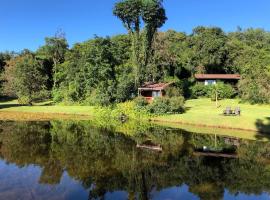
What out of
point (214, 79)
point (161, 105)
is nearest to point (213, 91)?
point (214, 79)

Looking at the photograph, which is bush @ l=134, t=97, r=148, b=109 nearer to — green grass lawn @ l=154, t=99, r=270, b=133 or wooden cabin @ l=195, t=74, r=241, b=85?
green grass lawn @ l=154, t=99, r=270, b=133

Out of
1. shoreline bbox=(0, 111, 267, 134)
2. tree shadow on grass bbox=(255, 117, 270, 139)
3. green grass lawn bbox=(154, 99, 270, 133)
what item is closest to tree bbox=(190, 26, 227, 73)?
green grass lawn bbox=(154, 99, 270, 133)

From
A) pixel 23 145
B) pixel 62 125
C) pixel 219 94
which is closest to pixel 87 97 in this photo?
pixel 62 125

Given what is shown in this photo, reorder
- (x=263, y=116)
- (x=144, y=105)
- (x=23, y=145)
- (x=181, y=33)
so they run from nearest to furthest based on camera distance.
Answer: (x=23, y=145) → (x=263, y=116) → (x=144, y=105) → (x=181, y=33)

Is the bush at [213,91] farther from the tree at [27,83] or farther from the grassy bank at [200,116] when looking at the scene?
the tree at [27,83]

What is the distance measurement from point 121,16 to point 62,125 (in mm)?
25027

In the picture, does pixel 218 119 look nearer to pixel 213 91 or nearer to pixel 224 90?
pixel 213 91

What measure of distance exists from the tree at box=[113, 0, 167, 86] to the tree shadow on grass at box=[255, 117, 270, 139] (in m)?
24.2

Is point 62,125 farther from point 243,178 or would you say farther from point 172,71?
point 172,71

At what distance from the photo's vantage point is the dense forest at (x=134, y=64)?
2016 inches

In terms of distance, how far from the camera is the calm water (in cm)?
1652

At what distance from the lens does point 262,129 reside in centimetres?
3328

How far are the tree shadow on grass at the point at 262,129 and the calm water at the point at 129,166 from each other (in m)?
3.79

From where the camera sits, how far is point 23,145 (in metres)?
27.4
